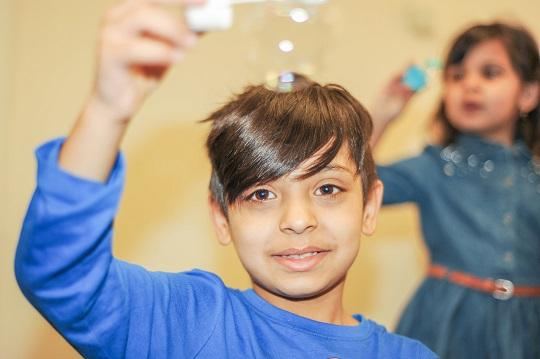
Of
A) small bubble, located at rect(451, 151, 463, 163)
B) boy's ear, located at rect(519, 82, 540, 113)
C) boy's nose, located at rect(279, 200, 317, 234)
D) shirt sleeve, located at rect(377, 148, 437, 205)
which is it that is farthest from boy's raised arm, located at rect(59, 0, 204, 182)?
boy's ear, located at rect(519, 82, 540, 113)

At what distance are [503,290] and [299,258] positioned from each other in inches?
29.2

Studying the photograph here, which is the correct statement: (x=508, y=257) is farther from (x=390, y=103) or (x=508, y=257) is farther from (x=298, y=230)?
A: (x=298, y=230)

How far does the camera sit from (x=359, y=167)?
0.86 m

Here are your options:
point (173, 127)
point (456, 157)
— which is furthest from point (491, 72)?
point (173, 127)

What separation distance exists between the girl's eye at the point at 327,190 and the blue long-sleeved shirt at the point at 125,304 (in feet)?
0.44

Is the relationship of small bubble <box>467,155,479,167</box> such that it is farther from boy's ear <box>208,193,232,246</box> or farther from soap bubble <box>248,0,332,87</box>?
boy's ear <box>208,193,232,246</box>

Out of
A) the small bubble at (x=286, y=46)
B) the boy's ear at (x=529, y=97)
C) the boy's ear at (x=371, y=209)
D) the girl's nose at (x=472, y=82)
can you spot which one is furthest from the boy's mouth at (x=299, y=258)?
the boy's ear at (x=529, y=97)

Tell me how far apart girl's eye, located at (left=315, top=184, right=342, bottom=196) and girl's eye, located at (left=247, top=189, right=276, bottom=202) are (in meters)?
0.05

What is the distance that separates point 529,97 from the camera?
157cm

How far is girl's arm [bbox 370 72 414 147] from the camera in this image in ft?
4.56

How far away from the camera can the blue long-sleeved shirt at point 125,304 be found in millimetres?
562

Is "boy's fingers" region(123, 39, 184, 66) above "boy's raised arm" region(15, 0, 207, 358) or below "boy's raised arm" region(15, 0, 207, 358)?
above

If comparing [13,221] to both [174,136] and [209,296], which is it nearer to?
[174,136]

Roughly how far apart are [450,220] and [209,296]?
0.80m
